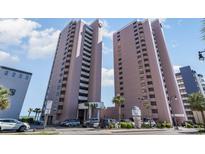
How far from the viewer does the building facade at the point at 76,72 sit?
4366 cm

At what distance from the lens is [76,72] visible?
4722cm

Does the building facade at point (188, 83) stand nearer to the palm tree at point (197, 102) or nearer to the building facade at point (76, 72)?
the palm tree at point (197, 102)

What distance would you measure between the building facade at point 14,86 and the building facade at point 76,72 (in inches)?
460

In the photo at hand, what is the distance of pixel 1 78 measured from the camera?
32812mm

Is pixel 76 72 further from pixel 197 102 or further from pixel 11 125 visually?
pixel 11 125

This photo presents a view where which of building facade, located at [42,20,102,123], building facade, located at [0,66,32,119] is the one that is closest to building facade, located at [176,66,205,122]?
building facade, located at [42,20,102,123]

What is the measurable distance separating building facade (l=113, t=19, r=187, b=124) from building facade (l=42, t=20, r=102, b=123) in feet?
41.5

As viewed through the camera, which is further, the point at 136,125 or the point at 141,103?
the point at 141,103

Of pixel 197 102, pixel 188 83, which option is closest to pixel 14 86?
pixel 197 102

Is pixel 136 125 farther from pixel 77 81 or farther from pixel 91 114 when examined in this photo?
pixel 77 81

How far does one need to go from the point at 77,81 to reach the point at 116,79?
21.2m

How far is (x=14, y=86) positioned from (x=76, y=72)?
1813cm

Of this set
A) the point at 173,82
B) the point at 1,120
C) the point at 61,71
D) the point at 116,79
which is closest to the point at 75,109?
the point at 61,71

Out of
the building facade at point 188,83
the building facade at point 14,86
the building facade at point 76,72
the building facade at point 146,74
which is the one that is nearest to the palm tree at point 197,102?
the building facade at point 146,74
